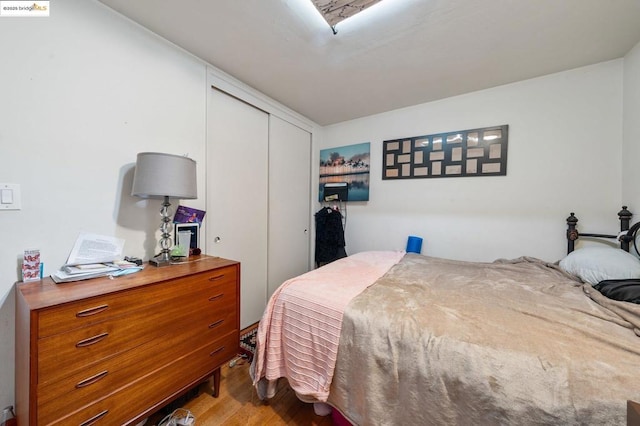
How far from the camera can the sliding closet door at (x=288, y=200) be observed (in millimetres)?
2789

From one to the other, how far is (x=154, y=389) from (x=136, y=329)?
35 cm

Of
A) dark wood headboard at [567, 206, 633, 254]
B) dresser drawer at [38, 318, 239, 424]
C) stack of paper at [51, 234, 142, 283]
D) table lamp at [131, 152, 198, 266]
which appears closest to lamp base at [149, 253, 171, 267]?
table lamp at [131, 152, 198, 266]

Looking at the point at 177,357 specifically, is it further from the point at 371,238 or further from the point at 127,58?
the point at 371,238

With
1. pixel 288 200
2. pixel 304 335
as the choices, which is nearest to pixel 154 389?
pixel 304 335

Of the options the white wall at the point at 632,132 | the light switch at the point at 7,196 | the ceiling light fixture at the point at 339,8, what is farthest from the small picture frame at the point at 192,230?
the white wall at the point at 632,132

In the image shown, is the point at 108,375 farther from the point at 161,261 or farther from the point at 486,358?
the point at 486,358

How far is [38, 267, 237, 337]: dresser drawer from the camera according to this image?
0.87 metres

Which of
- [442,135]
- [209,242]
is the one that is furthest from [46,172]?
[442,135]

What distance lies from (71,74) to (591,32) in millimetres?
3436

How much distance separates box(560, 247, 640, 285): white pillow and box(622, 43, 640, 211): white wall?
54 cm

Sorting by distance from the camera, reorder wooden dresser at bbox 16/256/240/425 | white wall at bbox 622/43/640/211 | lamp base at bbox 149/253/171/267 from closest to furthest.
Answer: wooden dresser at bbox 16/256/240/425 < lamp base at bbox 149/253/171/267 < white wall at bbox 622/43/640/211

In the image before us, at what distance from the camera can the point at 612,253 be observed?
Answer: 59.5 inches

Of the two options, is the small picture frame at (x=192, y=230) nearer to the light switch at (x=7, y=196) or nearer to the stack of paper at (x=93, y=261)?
the stack of paper at (x=93, y=261)

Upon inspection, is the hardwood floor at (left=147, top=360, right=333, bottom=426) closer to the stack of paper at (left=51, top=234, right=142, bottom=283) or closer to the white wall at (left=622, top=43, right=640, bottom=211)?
the stack of paper at (left=51, top=234, right=142, bottom=283)
